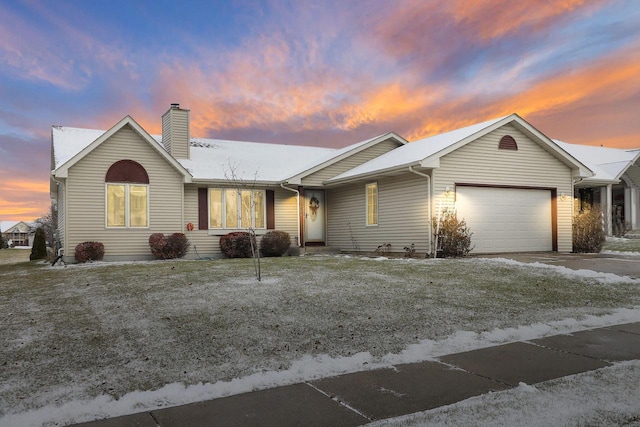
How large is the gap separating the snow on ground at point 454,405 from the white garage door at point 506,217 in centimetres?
1192

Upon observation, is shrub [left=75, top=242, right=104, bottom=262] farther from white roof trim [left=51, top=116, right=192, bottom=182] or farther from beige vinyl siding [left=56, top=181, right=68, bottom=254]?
white roof trim [left=51, top=116, right=192, bottom=182]

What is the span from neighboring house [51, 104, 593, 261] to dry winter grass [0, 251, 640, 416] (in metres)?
4.90

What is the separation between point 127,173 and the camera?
661 inches

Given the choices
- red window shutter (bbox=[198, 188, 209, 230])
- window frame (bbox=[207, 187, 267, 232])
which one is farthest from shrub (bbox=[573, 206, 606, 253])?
red window shutter (bbox=[198, 188, 209, 230])

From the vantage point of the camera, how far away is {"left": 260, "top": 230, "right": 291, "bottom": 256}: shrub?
18.1 meters

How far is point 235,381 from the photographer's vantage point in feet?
14.2

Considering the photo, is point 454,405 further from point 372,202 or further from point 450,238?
point 372,202

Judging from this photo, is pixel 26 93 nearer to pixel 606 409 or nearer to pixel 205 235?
pixel 205 235

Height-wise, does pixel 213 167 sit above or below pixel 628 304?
above

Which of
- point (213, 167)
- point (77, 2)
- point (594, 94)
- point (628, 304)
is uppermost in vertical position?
point (77, 2)

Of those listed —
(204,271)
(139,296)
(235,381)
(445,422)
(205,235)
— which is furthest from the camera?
(205,235)

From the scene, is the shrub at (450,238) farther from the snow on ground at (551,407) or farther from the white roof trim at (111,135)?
the snow on ground at (551,407)

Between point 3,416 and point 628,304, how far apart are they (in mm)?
8162

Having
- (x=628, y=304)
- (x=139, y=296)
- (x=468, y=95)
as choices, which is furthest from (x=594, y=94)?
(x=139, y=296)
